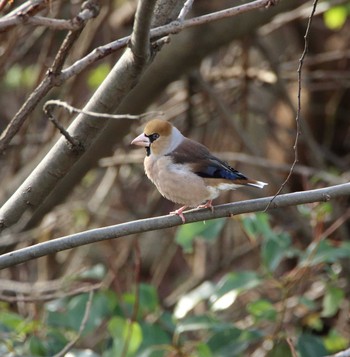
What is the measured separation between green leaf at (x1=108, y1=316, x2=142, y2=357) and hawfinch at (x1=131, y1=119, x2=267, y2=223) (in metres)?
0.65

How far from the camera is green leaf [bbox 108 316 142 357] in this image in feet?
11.4

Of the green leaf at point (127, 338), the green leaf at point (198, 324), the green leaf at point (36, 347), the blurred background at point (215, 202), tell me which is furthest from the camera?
the blurred background at point (215, 202)

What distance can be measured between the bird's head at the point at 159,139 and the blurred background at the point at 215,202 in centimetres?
54

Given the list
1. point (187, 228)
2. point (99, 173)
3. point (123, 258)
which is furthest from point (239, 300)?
point (187, 228)

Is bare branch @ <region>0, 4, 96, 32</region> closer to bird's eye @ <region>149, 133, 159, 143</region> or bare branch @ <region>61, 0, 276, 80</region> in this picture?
bare branch @ <region>61, 0, 276, 80</region>

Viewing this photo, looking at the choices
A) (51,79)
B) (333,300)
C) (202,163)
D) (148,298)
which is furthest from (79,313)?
(51,79)

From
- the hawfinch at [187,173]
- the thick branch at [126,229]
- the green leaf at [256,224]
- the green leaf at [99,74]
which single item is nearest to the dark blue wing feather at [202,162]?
the hawfinch at [187,173]

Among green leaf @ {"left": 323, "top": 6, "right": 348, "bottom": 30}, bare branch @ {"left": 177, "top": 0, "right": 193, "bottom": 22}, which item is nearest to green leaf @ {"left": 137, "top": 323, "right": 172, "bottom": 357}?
bare branch @ {"left": 177, "top": 0, "right": 193, "bottom": 22}

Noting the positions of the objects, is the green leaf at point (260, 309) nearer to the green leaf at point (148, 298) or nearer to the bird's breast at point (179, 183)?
the green leaf at point (148, 298)

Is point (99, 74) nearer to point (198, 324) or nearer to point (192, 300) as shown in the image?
point (192, 300)

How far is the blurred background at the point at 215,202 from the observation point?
377 cm

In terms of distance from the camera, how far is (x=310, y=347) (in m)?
3.77

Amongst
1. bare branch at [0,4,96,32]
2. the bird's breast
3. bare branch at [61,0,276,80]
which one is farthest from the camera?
the bird's breast

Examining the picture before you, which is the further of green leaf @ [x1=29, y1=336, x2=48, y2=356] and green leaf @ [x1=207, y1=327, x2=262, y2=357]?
green leaf @ [x1=207, y1=327, x2=262, y2=357]
